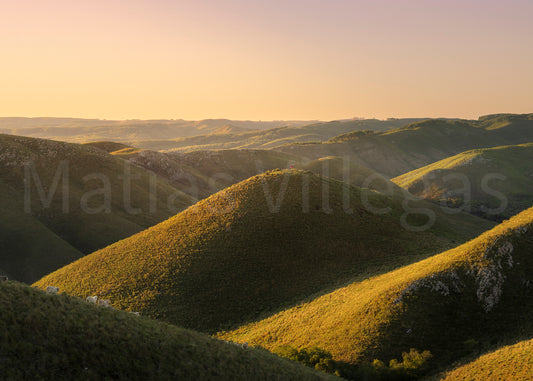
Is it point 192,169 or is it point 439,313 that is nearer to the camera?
point 439,313

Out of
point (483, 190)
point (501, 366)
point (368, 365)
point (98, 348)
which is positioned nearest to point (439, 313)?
point (501, 366)

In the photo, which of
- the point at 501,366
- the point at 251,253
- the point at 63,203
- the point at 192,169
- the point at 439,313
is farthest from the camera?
the point at 192,169

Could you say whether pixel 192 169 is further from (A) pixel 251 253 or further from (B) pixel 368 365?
(B) pixel 368 365

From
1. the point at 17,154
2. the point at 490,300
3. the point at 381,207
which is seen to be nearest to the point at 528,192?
the point at 381,207

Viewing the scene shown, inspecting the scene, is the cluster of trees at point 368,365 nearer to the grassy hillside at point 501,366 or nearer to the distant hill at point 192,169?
the grassy hillside at point 501,366

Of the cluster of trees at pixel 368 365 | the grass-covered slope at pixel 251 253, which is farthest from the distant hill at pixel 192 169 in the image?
the cluster of trees at pixel 368 365

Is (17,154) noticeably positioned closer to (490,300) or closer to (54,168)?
(54,168)

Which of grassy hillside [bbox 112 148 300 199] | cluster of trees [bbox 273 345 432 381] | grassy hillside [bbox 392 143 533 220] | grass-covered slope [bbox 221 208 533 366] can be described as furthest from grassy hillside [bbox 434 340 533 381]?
grassy hillside [bbox 392 143 533 220]
